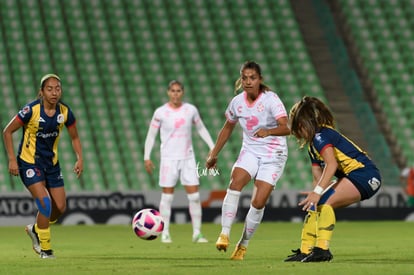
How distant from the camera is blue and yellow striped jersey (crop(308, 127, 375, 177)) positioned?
29.3 ft

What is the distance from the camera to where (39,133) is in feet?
33.7

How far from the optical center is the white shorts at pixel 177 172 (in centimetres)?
1382

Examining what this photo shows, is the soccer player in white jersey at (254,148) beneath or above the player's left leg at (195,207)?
above

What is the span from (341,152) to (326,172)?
41 centimetres

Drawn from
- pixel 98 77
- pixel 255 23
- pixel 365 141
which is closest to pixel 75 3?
pixel 98 77

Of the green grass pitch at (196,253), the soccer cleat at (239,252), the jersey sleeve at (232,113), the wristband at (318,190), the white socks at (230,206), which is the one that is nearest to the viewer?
the green grass pitch at (196,253)

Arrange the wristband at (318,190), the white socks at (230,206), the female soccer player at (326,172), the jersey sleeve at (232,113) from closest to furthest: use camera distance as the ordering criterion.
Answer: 1. the wristband at (318,190)
2. the female soccer player at (326,172)
3. the white socks at (230,206)
4. the jersey sleeve at (232,113)

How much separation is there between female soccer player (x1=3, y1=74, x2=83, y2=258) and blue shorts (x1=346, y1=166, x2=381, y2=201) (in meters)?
3.07

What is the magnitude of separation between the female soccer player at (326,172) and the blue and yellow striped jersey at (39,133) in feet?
8.42

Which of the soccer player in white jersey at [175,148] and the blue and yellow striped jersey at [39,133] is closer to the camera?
the blue and yellow striped jersey at [39,133]

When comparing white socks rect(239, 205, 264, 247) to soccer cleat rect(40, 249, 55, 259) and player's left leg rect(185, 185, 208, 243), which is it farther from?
player's left leg rect(185, 185, 208, 243)

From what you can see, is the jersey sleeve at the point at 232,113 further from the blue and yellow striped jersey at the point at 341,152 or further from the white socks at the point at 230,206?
the blue and yellow striped jersey at the point at 341,152

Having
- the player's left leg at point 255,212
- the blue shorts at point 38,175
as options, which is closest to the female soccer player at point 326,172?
the player's left leg at point 255,212

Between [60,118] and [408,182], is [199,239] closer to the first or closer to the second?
[60,118]
